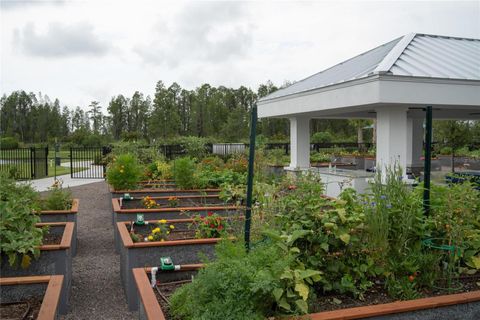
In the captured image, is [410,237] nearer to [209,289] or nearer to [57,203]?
[209,289]

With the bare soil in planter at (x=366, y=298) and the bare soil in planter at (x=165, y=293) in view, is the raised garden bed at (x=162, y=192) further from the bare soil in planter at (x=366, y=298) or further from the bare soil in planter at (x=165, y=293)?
the bare soil in planter at (x=366, y=298)

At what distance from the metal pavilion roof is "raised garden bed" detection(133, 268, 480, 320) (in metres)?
4.72

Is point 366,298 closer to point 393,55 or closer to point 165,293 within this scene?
point 165,293

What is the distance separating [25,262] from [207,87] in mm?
38235

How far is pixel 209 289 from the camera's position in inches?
106

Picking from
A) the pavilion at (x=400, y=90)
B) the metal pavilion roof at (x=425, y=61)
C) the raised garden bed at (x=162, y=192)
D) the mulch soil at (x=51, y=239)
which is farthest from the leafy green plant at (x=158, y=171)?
the mulch soil at (x=51, y=239)

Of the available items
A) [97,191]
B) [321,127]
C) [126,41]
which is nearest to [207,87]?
[321,127]

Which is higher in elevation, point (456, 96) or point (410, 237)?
point (456, 96)

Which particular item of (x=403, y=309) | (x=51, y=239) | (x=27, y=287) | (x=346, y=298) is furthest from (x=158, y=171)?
(x=403, y=309)

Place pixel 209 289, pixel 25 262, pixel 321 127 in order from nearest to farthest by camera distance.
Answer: pixel 209 289, pixel 25 262, pixel 321 127

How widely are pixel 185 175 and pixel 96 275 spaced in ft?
12.1

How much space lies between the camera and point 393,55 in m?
8.62

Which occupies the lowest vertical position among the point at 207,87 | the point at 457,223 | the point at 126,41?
the point at 457,223

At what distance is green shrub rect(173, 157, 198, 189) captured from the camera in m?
8.98
